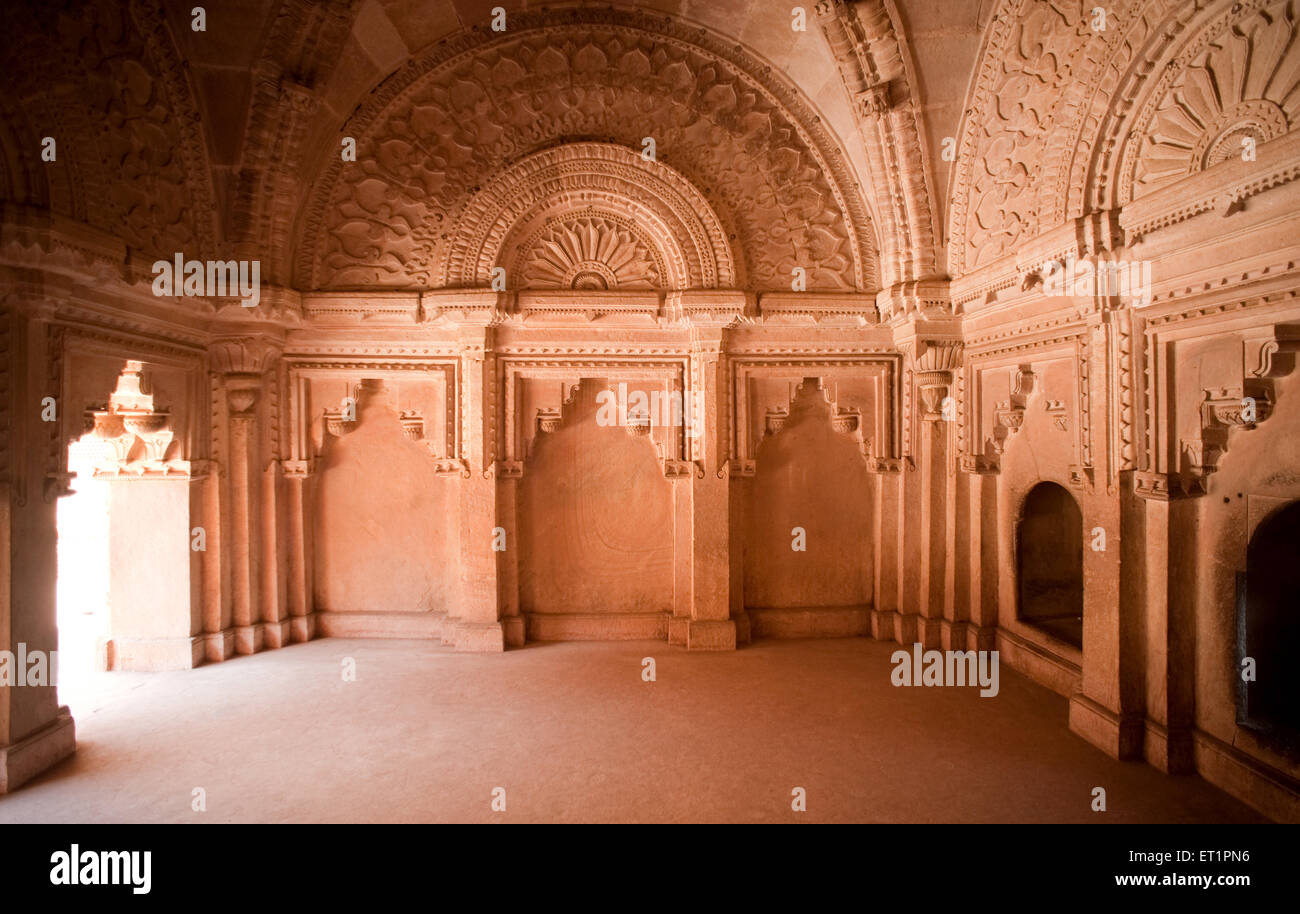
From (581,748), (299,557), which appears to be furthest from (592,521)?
(299,557)

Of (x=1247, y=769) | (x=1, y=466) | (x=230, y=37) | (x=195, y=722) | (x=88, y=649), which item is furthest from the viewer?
(x=88, y=649)

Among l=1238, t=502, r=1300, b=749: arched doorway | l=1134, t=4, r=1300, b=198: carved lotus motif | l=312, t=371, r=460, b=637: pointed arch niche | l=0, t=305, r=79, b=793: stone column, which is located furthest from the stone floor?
l=1134, t=4, r=1300, b=198: carved lotus motif

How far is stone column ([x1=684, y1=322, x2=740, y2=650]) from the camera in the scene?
6738 millimetres

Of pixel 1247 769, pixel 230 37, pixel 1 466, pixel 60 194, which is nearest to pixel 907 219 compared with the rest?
pixel 1247 769

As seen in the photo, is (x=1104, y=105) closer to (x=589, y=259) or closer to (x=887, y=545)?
(x=887, y=545)

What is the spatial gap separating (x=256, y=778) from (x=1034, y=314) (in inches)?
248

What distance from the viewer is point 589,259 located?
22.3ft

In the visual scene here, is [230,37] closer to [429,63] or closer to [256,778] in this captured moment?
[429,63]

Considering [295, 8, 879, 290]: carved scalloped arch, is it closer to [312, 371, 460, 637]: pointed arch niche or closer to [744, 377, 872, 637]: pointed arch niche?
[744, 377, 872, 637]: pointed arch niche

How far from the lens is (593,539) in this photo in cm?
710

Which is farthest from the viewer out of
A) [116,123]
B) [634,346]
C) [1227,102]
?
[634,346]

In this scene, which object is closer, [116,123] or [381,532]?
[116,123]

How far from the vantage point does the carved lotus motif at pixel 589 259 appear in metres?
6.79

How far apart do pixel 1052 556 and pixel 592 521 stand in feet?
14.7
